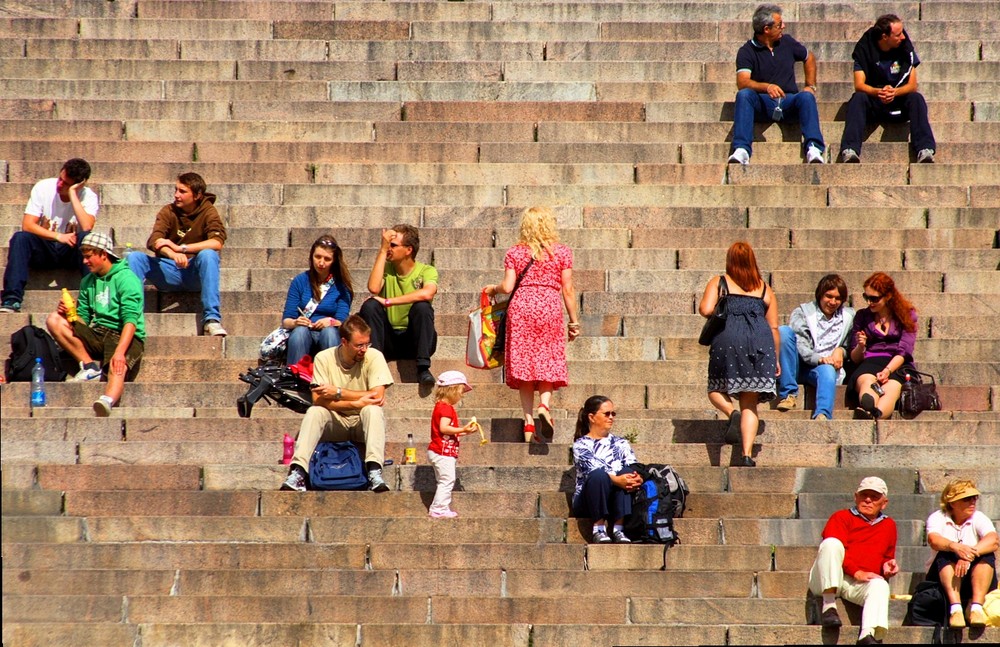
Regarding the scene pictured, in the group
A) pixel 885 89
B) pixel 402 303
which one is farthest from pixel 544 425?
pixel 885 89

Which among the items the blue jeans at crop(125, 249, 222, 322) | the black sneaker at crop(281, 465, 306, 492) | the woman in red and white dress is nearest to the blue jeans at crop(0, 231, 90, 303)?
the blue jeans at crop(125, 249, 222, 322)

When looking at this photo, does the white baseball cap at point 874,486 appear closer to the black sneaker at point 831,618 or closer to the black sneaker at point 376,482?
the black sneaker at point 831,618

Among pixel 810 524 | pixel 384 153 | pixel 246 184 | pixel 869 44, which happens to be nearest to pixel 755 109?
pixel 869 44

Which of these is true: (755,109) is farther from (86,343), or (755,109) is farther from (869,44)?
(86,343)

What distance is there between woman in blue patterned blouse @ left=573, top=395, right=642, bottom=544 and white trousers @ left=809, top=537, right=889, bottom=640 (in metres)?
1.14

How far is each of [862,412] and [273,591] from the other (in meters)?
4.25

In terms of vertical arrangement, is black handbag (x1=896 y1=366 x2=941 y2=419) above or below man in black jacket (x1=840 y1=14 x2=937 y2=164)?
below

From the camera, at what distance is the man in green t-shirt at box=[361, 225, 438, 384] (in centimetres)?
1127

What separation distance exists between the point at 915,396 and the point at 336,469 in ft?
13.0

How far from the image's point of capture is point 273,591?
9305 mm

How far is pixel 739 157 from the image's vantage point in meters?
13.8

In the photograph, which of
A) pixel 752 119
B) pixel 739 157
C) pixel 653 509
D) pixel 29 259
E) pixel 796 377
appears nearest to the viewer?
pixel 653 509

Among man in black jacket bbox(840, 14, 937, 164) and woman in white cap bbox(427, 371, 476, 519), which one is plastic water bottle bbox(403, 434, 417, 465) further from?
man in black jacket bbox(840, 14, 937, 164)

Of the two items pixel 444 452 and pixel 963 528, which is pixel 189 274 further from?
pixel 963 528
